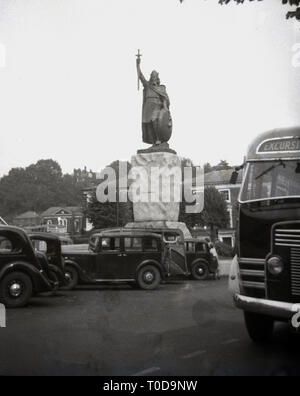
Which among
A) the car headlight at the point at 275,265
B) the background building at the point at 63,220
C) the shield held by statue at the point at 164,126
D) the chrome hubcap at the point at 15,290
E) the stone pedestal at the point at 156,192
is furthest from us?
the shield held by statue at the point at 164,126

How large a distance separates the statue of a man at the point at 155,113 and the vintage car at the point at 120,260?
230 inches

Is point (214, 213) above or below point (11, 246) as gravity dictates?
above

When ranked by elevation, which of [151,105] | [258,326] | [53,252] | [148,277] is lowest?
[148,277]

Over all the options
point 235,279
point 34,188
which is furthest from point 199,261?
point 235,279

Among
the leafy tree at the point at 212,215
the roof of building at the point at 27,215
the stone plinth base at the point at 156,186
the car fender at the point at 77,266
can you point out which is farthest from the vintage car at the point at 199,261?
the leafy tree at the point at 212,215

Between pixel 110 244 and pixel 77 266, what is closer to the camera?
pixel 77 266

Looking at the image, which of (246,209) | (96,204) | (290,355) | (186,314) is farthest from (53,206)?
(96,204)

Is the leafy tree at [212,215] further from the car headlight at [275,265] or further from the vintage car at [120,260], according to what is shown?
the car headlight at [275,265]

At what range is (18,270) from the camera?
354 inches

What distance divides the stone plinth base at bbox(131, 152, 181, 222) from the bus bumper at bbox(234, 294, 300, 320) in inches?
474

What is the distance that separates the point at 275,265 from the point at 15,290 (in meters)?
5.07

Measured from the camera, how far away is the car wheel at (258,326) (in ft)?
19.9

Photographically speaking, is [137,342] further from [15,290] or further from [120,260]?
[120,260]

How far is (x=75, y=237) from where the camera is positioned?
49.2ft
